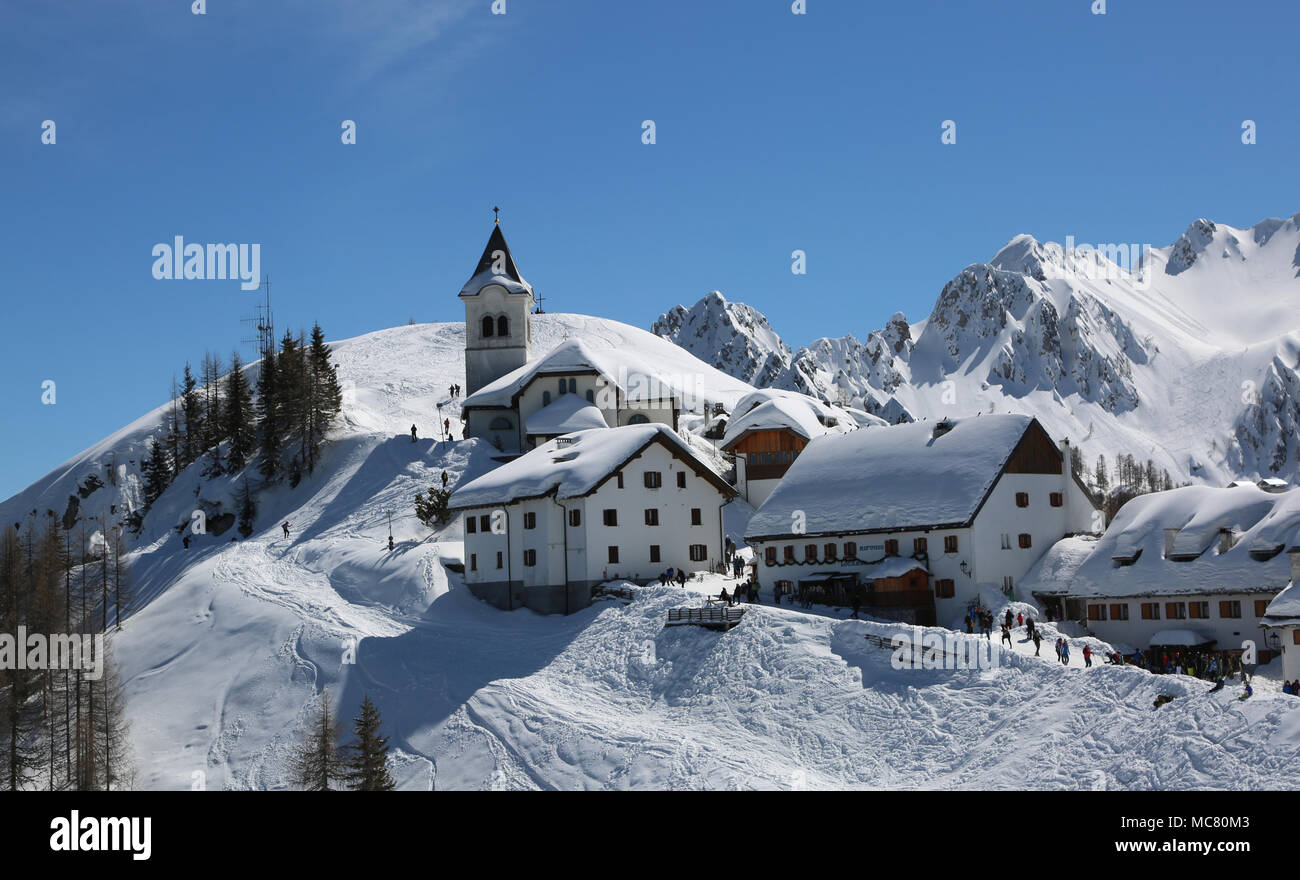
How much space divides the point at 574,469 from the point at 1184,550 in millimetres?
28151

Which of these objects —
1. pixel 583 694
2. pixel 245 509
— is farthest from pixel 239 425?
pixel 583 694

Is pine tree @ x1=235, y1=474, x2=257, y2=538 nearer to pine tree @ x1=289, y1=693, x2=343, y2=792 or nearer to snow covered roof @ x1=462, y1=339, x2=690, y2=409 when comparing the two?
snow covered roof @ x1=462, y1=339, x2=690, y2=409

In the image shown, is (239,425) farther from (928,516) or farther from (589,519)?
(928,516)

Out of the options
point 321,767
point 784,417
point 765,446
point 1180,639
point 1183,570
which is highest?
point 784,417

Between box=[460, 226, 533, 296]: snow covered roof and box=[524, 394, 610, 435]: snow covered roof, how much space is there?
15571 mm

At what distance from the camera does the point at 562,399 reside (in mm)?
92750

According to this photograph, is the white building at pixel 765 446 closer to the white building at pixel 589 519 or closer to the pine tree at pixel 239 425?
the white building at pixel 589 519

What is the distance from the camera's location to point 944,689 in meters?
46.7

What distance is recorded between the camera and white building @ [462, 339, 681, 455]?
92812 mm

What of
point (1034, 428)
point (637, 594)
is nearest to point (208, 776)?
point (637, 594)

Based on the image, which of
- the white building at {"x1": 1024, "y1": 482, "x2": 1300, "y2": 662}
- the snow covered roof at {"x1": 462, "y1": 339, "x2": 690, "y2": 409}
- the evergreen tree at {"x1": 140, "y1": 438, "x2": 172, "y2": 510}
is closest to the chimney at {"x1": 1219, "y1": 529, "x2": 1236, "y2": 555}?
the white building at {"x1": 1024, "y1": 482, "x2": 1300, "y2": 662}

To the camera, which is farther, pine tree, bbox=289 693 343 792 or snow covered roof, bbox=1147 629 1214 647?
snow covered roof, bbox=1147 629 1214 647
